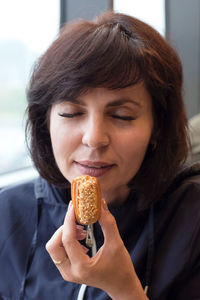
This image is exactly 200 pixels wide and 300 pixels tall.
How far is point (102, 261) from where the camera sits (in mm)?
846

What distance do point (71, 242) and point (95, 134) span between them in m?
0.28

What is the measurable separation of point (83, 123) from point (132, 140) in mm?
144

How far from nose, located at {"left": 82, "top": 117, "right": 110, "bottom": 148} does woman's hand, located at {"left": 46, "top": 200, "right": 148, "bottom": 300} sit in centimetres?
16

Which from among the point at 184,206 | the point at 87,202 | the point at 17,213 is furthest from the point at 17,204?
the point at 184,206

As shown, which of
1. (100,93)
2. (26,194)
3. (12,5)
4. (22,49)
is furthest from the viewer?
(22,49)

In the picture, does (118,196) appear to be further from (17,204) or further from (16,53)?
(16,53)

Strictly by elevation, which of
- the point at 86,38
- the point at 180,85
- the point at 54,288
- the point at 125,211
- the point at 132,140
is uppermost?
the point at 86,38

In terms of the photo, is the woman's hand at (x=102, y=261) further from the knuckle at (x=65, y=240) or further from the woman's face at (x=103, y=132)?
the woman's face at (x=103, y=132)

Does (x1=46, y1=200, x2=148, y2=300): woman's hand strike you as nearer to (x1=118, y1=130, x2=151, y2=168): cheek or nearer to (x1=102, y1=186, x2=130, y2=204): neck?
(x1=118, y1=130, x2=151, y2=168): cheek

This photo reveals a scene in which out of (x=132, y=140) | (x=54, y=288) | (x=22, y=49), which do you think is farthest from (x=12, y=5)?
(x=54, y=288)

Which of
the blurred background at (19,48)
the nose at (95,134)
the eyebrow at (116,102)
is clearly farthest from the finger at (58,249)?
the blurred background at (19,48)

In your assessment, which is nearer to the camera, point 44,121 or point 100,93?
point 100,93

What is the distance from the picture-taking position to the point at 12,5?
1.81 m

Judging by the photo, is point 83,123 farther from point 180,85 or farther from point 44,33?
point 44,33
